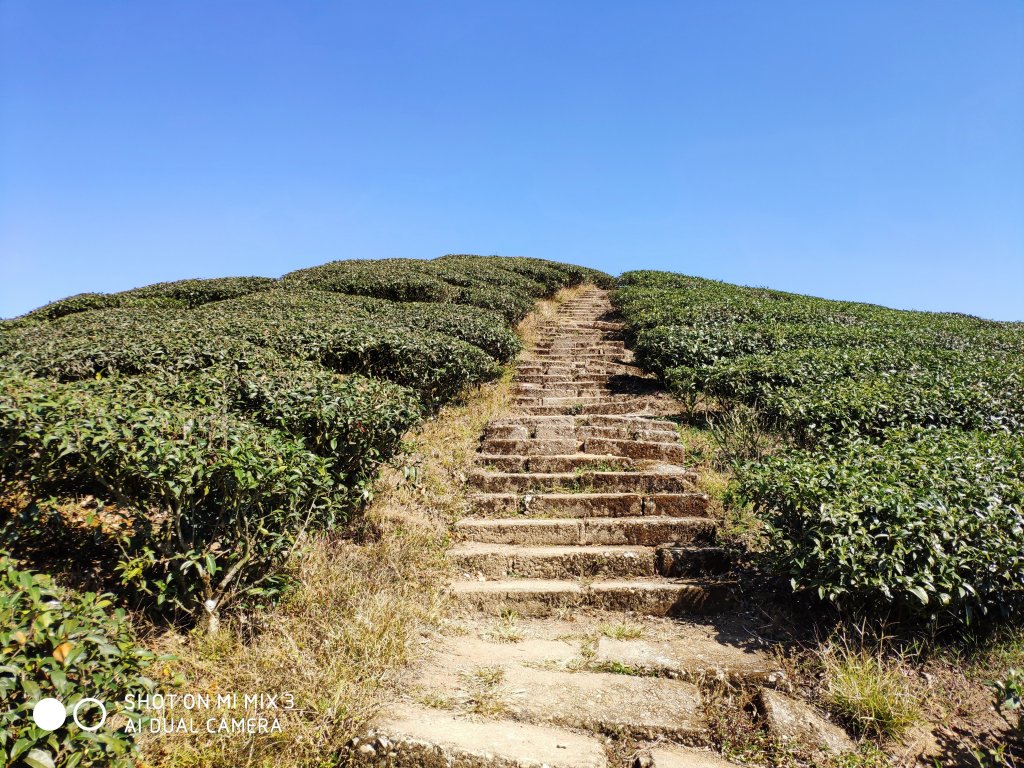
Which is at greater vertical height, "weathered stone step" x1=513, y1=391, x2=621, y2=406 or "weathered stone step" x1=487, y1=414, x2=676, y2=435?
"weathered stone step" x1=513, y1=391, x2=621, y2=406

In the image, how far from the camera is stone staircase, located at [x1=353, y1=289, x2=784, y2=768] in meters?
3.32

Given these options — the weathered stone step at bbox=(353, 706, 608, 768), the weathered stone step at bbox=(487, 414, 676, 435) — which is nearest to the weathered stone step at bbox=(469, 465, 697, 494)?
the weathered stone step at bbox=(487, 414, 676, 435)

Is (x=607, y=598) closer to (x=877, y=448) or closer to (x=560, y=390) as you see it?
(x=877, y=448)

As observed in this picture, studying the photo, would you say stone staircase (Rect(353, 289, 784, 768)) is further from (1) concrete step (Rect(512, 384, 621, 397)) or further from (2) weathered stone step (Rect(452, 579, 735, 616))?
(1) concrete step (Rect(512, 384, 621, 397))

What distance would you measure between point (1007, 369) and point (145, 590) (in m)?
12.1

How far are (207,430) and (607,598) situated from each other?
3.69 meters

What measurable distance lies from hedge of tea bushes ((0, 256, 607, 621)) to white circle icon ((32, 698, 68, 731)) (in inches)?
52.4

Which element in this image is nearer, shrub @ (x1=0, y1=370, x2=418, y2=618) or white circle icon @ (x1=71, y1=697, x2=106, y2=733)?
white circle icon @ (x1=71, y1=697, x2=106, y2=733)

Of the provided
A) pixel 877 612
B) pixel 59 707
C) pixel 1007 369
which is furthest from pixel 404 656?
pixel 1007 369

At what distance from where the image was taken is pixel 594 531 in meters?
5.94

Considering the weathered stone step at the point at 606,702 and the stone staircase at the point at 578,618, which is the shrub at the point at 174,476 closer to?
the stone staircase at the point at 578,618

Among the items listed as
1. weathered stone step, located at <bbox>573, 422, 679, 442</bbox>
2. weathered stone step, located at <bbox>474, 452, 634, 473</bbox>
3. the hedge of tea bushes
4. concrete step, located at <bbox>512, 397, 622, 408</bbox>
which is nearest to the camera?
the hedge of tea bushes

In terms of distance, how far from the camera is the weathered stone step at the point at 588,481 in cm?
664

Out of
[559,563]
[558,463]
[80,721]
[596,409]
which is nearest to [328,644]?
[80,721]
